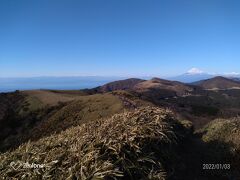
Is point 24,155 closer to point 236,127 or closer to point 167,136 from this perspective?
point 167,136

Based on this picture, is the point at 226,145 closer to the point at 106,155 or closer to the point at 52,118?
the point at 106,155

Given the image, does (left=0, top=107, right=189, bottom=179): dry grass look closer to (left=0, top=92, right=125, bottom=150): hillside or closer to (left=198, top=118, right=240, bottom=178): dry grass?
(left=198, top=118, right=240, bottom=178): dry grass

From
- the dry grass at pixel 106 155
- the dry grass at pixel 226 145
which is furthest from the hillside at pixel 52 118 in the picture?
the dry grass at pixel 106 155

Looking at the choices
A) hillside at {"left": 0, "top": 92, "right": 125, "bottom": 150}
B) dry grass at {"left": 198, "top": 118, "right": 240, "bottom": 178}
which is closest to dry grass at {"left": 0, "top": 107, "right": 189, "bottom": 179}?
dry grass at {"left": 198, "top": 118, "right": 240, "bottom": 178}

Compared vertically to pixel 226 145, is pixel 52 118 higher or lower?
lower

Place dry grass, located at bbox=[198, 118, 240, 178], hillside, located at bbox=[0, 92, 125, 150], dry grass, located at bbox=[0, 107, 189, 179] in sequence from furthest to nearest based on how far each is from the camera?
hillside, located at bbox=[0, 92, 125, 150] → dry grass, located at bbox=[198, 118, 240, 178] → dry grass, located at bbox=[0, 107, 189, 179]

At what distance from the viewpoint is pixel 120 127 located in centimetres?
846

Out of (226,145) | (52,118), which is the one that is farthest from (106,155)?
(52,118)

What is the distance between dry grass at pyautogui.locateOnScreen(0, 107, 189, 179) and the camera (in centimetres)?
575

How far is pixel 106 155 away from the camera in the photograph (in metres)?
6.66

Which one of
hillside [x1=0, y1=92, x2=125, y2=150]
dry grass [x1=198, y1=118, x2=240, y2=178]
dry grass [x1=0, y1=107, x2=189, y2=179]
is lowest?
hillside [x1=0, y1=92, x2=125, y2=150]

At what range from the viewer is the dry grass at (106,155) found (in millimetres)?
5754

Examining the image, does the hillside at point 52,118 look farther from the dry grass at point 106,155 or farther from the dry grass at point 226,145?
the dry grass at point 106,155

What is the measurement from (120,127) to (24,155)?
285 centimetres
